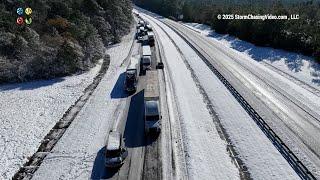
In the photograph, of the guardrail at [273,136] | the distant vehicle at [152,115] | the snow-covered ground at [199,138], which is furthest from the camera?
the distant vehicle at [152,115]

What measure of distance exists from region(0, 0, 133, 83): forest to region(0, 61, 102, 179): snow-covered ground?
186 cm

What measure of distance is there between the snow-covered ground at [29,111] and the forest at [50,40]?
6.10 ft

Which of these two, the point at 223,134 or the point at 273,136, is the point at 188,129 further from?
the point at 273,136

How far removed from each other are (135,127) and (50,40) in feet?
84.1

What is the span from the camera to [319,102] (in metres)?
40.3

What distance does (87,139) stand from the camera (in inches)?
1282

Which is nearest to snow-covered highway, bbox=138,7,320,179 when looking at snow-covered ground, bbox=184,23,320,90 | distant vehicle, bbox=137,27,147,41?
snow-covered ground, bbox=184,23,320,90

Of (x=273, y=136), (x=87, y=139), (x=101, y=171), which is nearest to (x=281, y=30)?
(x=273, y=136)

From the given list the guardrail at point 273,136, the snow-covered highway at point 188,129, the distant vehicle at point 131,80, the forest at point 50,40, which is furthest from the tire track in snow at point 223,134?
the forest at point 50,40

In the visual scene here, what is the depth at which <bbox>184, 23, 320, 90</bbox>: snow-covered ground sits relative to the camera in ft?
165

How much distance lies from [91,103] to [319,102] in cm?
2627

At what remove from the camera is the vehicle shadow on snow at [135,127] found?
31.3 meters

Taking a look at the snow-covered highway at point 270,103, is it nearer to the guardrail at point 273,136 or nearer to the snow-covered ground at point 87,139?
the guardrail at point 273,136

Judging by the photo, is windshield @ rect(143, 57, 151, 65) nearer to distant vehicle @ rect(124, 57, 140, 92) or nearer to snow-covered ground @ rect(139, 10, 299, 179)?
snow-covered ground @ rect(139, 10, 299, 179)
